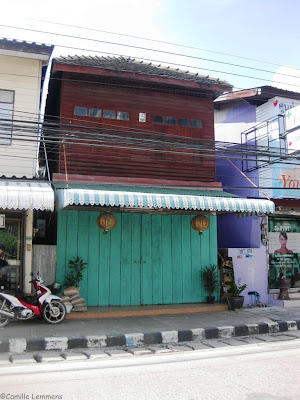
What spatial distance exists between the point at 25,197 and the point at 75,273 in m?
2.84

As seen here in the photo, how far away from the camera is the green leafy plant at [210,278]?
37.8 ft

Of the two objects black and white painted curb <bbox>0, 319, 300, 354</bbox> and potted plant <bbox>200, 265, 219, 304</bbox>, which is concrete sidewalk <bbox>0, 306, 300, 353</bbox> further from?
potted plant <bbox>200, 265, 219, 304</bbox>

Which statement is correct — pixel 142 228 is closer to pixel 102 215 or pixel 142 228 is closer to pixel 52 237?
pixel 102 215

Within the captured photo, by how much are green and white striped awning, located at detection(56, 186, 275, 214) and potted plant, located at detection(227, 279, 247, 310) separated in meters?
2.54

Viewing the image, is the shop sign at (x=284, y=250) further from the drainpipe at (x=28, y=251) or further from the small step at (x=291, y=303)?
the drainpipe at (x=28, y=251)

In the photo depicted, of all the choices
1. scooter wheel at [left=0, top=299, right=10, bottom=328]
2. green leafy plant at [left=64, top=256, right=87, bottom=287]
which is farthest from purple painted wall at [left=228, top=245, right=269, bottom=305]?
scooter wheel at [left=0, top=299, right=10, bottom=328]

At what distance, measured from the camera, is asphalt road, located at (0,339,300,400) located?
452 cm

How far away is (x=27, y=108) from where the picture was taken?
11000 mm

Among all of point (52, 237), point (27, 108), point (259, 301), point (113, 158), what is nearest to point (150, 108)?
point (113, 158)

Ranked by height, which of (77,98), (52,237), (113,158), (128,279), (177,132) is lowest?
(128,279)

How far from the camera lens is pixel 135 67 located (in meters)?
12.4

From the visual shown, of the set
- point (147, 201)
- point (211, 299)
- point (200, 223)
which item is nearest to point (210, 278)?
point (211, 299)

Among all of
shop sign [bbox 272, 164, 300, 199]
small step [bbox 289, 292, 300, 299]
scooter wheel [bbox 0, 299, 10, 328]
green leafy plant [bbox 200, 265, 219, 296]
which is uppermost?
shop sign [bbox 272, 164, 300, 199]

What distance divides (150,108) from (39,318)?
701cm
